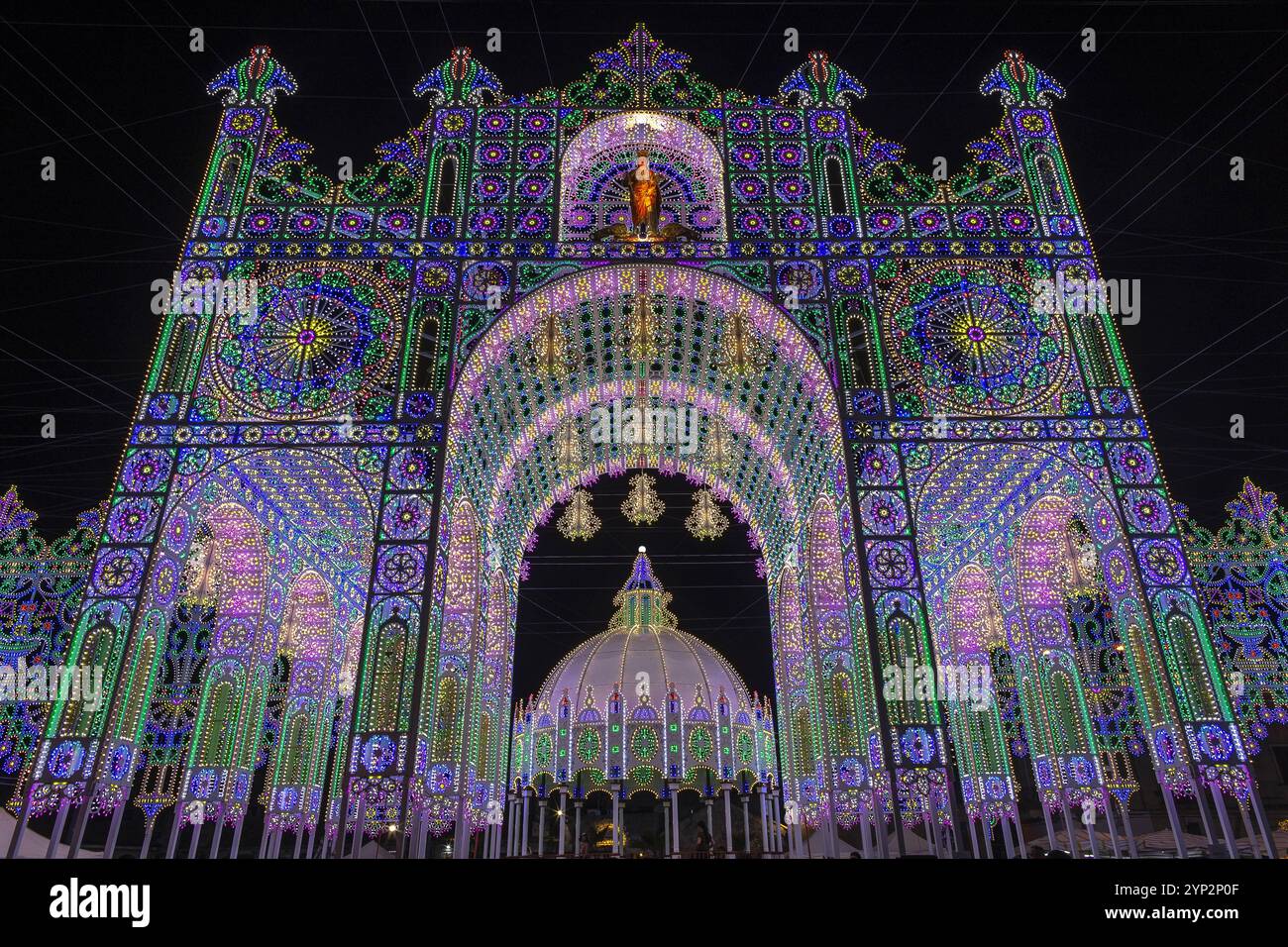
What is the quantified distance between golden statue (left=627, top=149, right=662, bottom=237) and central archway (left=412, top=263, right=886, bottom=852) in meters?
1.18

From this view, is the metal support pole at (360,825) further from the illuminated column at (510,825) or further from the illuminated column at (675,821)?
the illuminated column at (510,825)

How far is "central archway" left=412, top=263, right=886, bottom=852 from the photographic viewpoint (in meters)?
15.3

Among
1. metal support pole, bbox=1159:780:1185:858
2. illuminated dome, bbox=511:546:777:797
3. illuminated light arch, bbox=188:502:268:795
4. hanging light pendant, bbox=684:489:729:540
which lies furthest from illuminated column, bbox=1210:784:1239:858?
illuminated dome, bbox=511:546:777:797

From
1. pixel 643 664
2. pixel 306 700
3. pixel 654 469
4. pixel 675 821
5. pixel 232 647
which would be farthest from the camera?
pixel 643 664

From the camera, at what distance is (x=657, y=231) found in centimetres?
1653

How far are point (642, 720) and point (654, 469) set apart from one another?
946cm

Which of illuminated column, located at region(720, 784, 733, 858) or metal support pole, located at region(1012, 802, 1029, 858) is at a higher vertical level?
illuminated column, located at region(720, 784, 733, 858)

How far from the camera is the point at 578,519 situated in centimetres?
2108

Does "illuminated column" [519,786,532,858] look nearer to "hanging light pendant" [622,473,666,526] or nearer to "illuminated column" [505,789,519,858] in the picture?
"illuminated column" [505,789,519,858]

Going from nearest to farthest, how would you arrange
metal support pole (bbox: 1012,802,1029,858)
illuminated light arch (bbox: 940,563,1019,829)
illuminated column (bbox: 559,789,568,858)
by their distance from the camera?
1. metal support pole (bbox: 1012,802,1029,858)
2. illuminated light arch (bbox: 940,563,1019,829)
3. illuminated column (bbox: 559,789,568,858)
